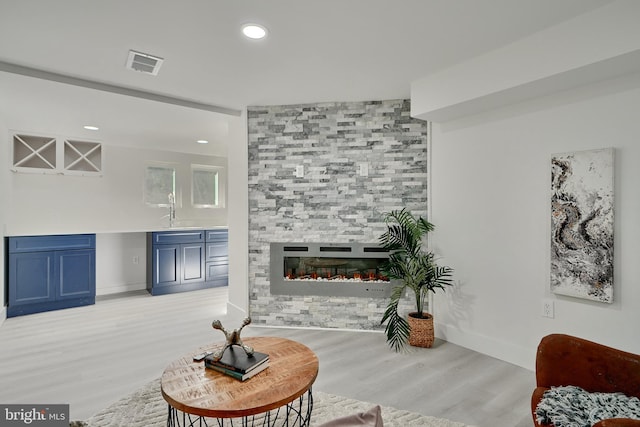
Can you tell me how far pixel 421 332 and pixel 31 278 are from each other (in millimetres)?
4711

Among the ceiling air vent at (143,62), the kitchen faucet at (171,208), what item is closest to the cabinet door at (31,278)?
the kitchen faucet at (171,208)

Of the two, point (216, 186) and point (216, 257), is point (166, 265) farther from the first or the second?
point (216, 186)

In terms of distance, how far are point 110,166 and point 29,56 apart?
2.98 metres

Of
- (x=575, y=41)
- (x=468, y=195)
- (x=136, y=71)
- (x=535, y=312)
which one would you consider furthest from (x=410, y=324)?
(x=136, y=71)

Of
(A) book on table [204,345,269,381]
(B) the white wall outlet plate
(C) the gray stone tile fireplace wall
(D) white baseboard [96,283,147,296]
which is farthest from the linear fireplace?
(D) white baseboard [96,283,147,296]

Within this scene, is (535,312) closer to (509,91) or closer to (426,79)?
(509,91)

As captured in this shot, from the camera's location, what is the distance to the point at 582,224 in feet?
8.07

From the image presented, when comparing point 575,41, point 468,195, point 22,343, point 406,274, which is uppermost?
point 575,41

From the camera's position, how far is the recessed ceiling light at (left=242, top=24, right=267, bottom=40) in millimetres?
A: 2230

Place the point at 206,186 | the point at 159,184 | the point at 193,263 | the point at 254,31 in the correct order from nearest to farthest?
the point at 254,31
the point at 193,263
the point at 159,184
the point at 206,186

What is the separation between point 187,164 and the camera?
20.2 ft

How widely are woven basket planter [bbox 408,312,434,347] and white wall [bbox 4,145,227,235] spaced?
4435mm

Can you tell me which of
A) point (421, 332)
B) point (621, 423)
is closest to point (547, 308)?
point (421, 332)

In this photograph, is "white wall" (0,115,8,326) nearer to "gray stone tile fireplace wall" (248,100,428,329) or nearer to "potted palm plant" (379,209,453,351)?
"gray stone tile fireplace wall" (248,100,428,329)
